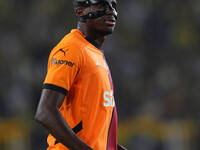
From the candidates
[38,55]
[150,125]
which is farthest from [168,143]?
[38,55]

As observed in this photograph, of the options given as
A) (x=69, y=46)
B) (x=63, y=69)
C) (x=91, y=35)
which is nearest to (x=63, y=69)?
(x=63, y=69)

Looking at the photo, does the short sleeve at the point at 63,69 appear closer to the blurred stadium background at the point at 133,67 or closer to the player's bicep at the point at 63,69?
the player's bicep at the point at 63,69

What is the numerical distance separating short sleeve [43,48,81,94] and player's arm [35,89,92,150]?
0.07 m

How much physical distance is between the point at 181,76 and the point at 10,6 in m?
5.36

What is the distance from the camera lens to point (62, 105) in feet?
8.80

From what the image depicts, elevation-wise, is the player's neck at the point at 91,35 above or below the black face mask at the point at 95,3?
below

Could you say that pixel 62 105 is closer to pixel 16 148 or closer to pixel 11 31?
pixel 16 148

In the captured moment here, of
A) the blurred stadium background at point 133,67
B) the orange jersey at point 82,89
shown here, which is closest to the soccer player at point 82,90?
the orange jersey at point 82,89

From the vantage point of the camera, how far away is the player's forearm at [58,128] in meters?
2.41

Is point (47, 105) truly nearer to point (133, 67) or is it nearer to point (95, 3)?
point (95, 3)

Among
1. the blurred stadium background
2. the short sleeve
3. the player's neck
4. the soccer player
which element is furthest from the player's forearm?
the blurred stadium background

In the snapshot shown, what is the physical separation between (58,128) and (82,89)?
0.34 meters

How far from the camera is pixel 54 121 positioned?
2.41 meters

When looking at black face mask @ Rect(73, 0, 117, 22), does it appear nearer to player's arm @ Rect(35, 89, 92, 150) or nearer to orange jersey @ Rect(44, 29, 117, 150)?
orange jersey @ Rect(44, 29, 117, 150)
